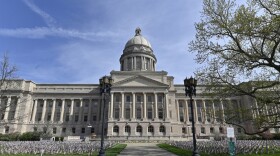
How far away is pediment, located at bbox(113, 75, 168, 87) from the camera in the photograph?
2301 inches

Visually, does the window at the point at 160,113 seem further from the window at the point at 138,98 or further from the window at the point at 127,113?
the window at the point at 127,113

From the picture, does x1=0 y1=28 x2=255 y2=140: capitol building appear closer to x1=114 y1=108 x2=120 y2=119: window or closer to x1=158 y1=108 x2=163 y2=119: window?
x1=158 y1=108 x2=163 y2=119: window

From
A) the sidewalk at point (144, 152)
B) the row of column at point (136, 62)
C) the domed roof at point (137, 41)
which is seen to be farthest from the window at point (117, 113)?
the sidewalk at point (144, 152)

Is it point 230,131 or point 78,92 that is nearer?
point 230,131

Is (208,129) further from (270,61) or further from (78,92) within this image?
(270,61)

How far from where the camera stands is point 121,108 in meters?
56.8

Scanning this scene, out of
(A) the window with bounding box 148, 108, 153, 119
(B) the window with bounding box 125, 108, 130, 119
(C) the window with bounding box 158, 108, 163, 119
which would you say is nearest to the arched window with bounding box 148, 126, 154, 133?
A: (A) the window with bounding box 148, 108, 153, 119

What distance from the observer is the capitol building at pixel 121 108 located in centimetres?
5512

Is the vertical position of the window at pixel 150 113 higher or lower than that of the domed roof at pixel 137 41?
lower

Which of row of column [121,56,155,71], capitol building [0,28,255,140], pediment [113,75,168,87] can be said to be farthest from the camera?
row of column [121,56,155,71]

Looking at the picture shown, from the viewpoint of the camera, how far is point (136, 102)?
5809 cm

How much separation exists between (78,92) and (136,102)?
21576 mm

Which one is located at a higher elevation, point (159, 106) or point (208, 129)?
point (159, 106)

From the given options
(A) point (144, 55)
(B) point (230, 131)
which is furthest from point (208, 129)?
(B) point (230, 131)
